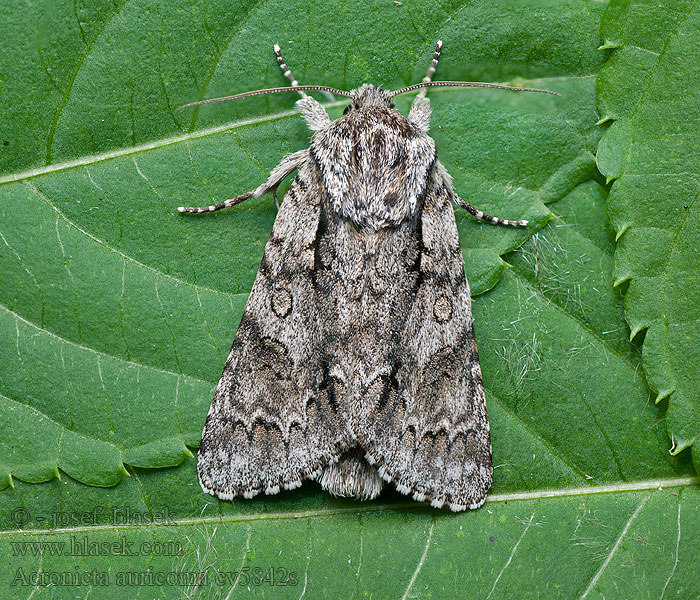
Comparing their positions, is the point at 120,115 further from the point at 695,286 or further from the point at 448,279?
the point at 695,286

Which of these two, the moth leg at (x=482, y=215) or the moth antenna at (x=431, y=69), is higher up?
the moth antenna at (x=431, y=69)

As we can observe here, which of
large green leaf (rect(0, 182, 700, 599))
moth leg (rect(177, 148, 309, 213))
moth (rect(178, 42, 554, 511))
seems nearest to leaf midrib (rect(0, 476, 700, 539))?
large green leaf (rect(0, 182, 700, 599))

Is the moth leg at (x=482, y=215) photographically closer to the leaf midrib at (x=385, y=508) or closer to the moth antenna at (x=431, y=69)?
the moth antenna at (x=431, y=69)

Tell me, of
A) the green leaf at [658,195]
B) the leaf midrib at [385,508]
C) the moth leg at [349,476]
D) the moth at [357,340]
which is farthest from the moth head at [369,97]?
the leaf midrib at [385,508]

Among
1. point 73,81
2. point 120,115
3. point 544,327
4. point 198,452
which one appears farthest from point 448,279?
point 73,81

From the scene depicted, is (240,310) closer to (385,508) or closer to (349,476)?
(349,476)

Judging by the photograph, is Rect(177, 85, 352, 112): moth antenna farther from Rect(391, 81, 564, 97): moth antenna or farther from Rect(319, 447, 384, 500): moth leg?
Rect(319, 447, 384, 500): moth leg
